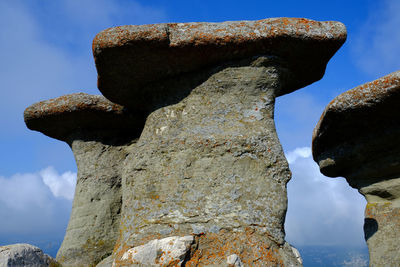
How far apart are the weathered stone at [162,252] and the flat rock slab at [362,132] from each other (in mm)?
2005

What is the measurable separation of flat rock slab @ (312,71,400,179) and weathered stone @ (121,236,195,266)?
2.00 meters

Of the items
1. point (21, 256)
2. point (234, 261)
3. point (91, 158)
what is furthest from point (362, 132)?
point (21, 256)

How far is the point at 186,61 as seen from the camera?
305cm

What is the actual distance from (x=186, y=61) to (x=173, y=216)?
1195 mm

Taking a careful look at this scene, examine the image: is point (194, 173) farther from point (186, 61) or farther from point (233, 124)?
point (186, 61)

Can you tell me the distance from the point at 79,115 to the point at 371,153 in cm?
315

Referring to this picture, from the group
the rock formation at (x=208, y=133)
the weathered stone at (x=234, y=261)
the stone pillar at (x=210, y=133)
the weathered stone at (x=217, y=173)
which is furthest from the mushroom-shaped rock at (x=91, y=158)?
the weathered stone at (x=234, y=261)

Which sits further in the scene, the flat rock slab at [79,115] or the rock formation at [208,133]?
the flat rock slab at [79,115]

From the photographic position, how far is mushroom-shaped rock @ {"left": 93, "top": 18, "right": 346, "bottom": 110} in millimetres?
2883

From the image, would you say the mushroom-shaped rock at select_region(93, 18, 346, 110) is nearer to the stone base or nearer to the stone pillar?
the stone pillar

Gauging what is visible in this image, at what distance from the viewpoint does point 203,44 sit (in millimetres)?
2914

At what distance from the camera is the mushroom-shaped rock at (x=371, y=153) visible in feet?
11.6

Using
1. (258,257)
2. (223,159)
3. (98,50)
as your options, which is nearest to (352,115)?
(223,159)

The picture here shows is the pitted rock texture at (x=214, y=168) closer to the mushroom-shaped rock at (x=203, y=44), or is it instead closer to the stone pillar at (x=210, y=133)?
the stone pillar at (x=210, y=133)
